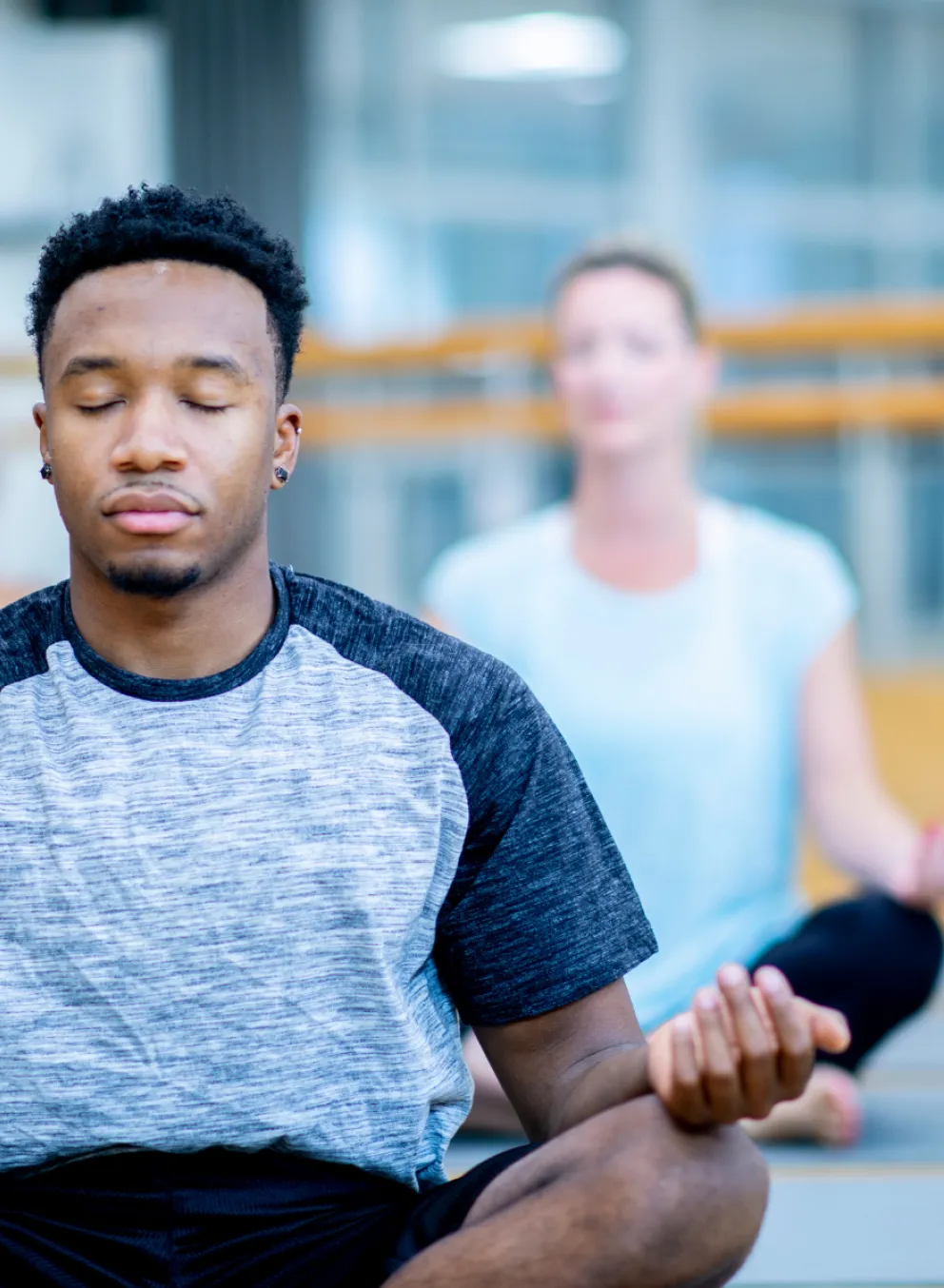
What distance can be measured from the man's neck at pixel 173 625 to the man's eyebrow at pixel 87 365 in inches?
4.3

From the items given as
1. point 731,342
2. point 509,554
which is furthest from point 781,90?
point 509,554

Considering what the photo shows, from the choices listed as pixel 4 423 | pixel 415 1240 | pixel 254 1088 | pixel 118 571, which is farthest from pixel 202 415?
pixel 4 423

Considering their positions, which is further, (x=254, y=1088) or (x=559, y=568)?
(x=559, y=568)

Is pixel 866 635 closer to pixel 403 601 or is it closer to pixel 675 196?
pixel 403 601

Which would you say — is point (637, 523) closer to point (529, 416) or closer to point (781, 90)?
point (529, 416)

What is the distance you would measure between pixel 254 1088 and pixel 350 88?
670 centimetres

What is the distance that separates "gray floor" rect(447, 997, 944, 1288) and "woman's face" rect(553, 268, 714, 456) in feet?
2.48

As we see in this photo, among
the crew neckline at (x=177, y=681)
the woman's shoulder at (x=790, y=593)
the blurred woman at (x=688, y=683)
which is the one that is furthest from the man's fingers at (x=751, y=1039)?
the woman's shoulder at (x=790, y=593)

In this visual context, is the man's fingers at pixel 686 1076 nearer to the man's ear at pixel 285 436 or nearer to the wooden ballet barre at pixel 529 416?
the man's ear at pixel 285 436

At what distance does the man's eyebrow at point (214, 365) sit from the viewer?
1093 millimetres

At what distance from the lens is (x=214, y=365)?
3.61ft

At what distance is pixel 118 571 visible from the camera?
1.09 meters

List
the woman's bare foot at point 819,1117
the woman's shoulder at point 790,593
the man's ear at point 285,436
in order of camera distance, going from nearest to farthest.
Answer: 1. the man's ear at point 285,436
2. the woman's bare foot at point 819,1117
3. the woman's shoulder at point 790,593

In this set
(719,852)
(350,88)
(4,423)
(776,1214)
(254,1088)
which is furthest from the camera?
(350,88)
